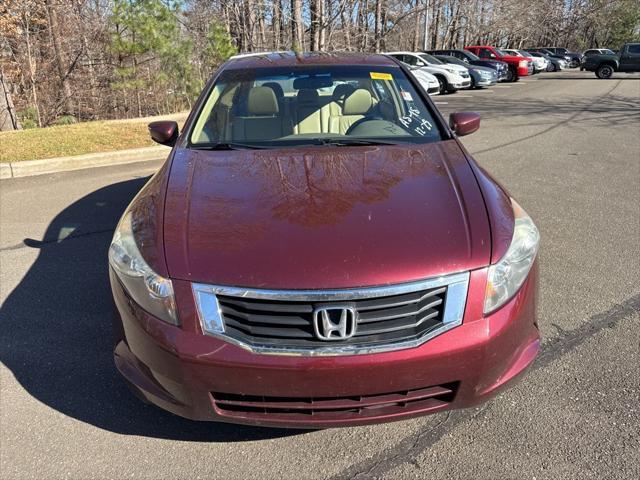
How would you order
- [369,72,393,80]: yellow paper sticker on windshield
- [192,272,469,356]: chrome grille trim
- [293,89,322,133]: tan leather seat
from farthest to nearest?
[369,72,393,80]: yellow paper sticker on windshield, [293,89,322,133]: tan leather seat, [192,272,469,356]: chrome grille trim

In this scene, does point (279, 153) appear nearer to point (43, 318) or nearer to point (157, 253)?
point (157, 253)

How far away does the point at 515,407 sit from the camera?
8.19 ft

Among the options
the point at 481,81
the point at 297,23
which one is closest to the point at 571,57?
the point at 481,81

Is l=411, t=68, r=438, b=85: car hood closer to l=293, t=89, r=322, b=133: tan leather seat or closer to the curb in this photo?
the curb

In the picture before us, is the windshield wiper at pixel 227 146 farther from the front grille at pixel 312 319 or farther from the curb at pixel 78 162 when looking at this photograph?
the curb at pixel 78 162

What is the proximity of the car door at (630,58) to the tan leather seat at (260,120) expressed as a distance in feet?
107

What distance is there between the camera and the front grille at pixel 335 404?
6.38 feet

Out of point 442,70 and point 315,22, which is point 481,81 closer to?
point 442,70

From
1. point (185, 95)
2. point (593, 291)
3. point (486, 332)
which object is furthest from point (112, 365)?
point (185, 95)

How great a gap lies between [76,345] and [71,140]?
6.68m

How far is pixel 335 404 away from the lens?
1.94m

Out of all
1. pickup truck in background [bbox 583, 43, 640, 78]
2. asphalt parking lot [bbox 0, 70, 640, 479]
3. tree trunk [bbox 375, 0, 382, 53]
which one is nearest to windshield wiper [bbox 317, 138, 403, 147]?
asphalt parking lot [bbox 0, 70, 640, 479]

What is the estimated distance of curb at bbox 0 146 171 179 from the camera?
707 cm

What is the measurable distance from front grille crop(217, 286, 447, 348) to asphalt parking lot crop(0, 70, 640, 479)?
0.67m
